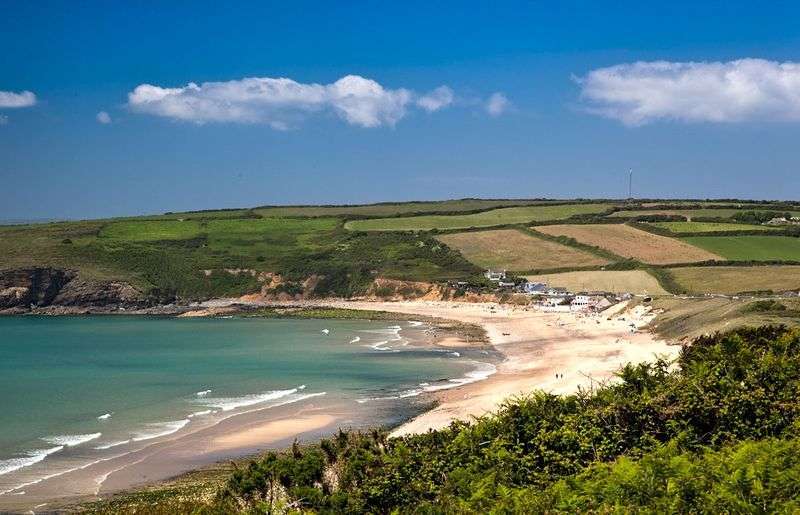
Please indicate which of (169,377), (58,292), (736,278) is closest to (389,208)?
(58,292)

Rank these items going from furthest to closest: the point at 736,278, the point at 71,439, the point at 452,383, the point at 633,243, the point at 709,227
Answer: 1. the point at 709,227
2. the point at 633,243
3. the point at 736,278
4. the point at 452,383
5. the point at 71,439

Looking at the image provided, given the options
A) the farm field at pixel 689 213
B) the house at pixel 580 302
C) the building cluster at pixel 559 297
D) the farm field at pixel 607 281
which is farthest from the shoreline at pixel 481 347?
the farm field at pixel 689 213

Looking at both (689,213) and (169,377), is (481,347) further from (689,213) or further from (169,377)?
(689,213)

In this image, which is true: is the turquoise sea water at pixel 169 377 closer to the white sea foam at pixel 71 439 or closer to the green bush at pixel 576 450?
the white sea foam at pixel 71 439

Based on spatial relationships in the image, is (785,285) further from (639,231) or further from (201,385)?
(201,385)

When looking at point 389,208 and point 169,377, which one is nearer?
point 169,377

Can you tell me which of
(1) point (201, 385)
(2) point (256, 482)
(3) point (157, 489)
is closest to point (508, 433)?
(2) point (256, 482)
